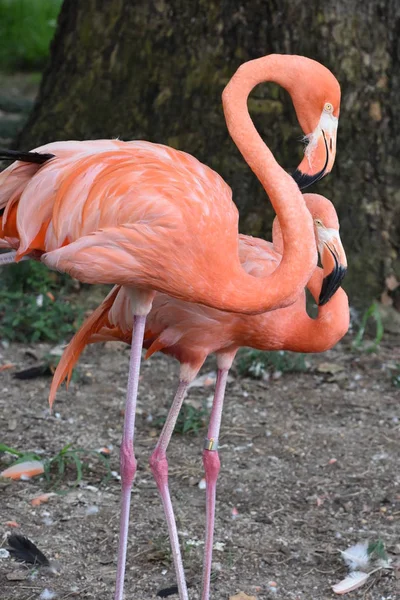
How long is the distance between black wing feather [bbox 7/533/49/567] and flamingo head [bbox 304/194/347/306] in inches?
59.0

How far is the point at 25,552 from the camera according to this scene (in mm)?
3756

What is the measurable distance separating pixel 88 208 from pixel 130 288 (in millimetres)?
361

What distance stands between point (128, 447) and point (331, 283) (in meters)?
1.02

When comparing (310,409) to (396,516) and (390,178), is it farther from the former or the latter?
(390,178)

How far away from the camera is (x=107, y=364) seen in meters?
5.59

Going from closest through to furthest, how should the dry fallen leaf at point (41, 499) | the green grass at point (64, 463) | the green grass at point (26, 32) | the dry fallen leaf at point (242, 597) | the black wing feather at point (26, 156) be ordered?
the black wing feather at point (26, 156) < the dry fallen leaf at point (242, 597) < the dry fallen leaf at point (41, 499) < the green grass at point (64, 463) < the green grass at point (26, 32)

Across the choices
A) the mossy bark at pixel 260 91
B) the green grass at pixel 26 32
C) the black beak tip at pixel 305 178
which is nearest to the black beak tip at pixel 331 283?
the black beak tip at pixel 305 178

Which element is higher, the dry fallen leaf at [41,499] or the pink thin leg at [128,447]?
the pink thin leg at [128,447]

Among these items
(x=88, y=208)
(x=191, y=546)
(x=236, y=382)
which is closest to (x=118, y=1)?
(x=236, y=382)

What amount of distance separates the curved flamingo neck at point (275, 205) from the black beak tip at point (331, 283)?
0.45 meters

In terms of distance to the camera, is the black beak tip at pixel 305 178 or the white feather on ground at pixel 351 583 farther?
the white feather on ground at pixel 351 583

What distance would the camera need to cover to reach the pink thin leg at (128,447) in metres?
3.44

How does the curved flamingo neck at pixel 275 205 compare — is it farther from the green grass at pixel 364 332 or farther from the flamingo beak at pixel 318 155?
the green grass at pixel 364 332

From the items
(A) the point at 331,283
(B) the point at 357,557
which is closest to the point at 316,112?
(A) the point at 331,283
